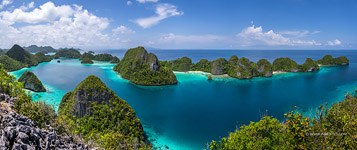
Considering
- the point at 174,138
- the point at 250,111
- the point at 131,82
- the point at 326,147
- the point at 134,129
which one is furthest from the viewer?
the point at 131,82

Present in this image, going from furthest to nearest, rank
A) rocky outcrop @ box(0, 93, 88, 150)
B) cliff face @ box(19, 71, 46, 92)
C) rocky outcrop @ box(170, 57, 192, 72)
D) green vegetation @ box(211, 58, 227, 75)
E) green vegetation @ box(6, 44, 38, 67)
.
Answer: green vegetation @ box(6, 44, 38, 67), rocky outcrop @ box(170, 57, 192, 72), green vegetation @ box(211, 58, 227, 75), cliff face @ box(19, 71, 46, 92), rocky outcrop @ box(0, 93, 88, 150)

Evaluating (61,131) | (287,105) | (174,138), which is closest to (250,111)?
(287,105)

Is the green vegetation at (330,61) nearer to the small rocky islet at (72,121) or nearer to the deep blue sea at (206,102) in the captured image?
the deep blue sea at (206,102)

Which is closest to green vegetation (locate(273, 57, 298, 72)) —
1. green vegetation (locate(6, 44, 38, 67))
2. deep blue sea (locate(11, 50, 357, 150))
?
deep blue sea (locate(11, 50, 357, 150))

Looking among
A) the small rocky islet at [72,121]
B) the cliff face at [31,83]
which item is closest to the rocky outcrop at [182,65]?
the cliff face at [31,83]

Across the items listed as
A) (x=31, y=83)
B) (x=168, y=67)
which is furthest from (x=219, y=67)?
(x=31, y=83)

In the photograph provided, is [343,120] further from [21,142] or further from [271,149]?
[21,142]

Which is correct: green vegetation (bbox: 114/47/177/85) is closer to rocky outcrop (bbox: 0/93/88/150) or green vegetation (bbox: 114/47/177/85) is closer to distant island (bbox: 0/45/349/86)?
distant island (bbox: 0/45/349/86)

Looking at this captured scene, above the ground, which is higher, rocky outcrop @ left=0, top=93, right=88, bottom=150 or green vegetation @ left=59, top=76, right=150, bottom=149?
rocky outcrop @ left=0, top=93, right=88, bottom=150
